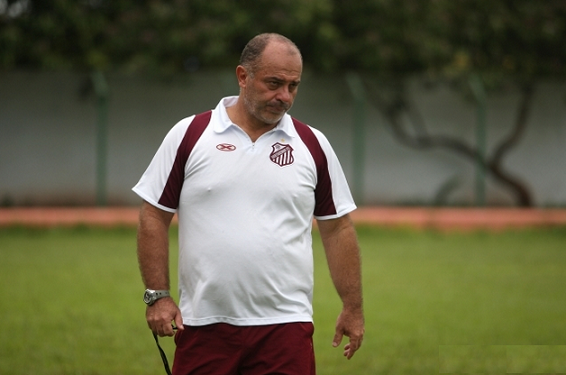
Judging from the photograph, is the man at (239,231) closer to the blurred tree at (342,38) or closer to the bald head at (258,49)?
the bald head at (258,49)

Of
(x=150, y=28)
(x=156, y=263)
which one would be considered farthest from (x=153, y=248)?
(x=150, y=28)

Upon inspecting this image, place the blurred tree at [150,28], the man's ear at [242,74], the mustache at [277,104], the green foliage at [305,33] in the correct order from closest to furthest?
the mustache at [277,104], the man's ear at [242,74], the blurred tree at [150,28], the green foliage at [305,33]

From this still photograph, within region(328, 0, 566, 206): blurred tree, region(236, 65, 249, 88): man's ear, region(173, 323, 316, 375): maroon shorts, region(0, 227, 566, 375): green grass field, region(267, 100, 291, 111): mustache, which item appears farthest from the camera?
region(328, 0, 566, 206): blurred tree

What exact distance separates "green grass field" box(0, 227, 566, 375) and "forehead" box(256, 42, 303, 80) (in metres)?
3.88

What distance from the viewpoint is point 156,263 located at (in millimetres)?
4352

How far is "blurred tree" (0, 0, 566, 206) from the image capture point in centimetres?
2077

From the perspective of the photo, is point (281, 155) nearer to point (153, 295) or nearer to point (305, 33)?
point (153, 295)

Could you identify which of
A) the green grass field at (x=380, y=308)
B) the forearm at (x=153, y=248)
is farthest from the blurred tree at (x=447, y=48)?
the forearm at (x=153, y=248)

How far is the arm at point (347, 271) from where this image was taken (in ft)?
15.2

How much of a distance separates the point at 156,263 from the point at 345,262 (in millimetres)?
895

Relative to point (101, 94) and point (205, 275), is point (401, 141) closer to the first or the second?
point (101, 94)

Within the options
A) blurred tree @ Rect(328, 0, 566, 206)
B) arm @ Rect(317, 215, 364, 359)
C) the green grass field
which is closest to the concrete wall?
blurred tree @ Rect(328, 0, 566, 206)

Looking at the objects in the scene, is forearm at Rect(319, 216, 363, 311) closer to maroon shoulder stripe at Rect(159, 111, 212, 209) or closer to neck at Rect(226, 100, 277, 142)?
neck at Rect(226, 100, 277, 142)

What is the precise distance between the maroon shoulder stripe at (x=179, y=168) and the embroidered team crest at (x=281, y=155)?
0.33 m
